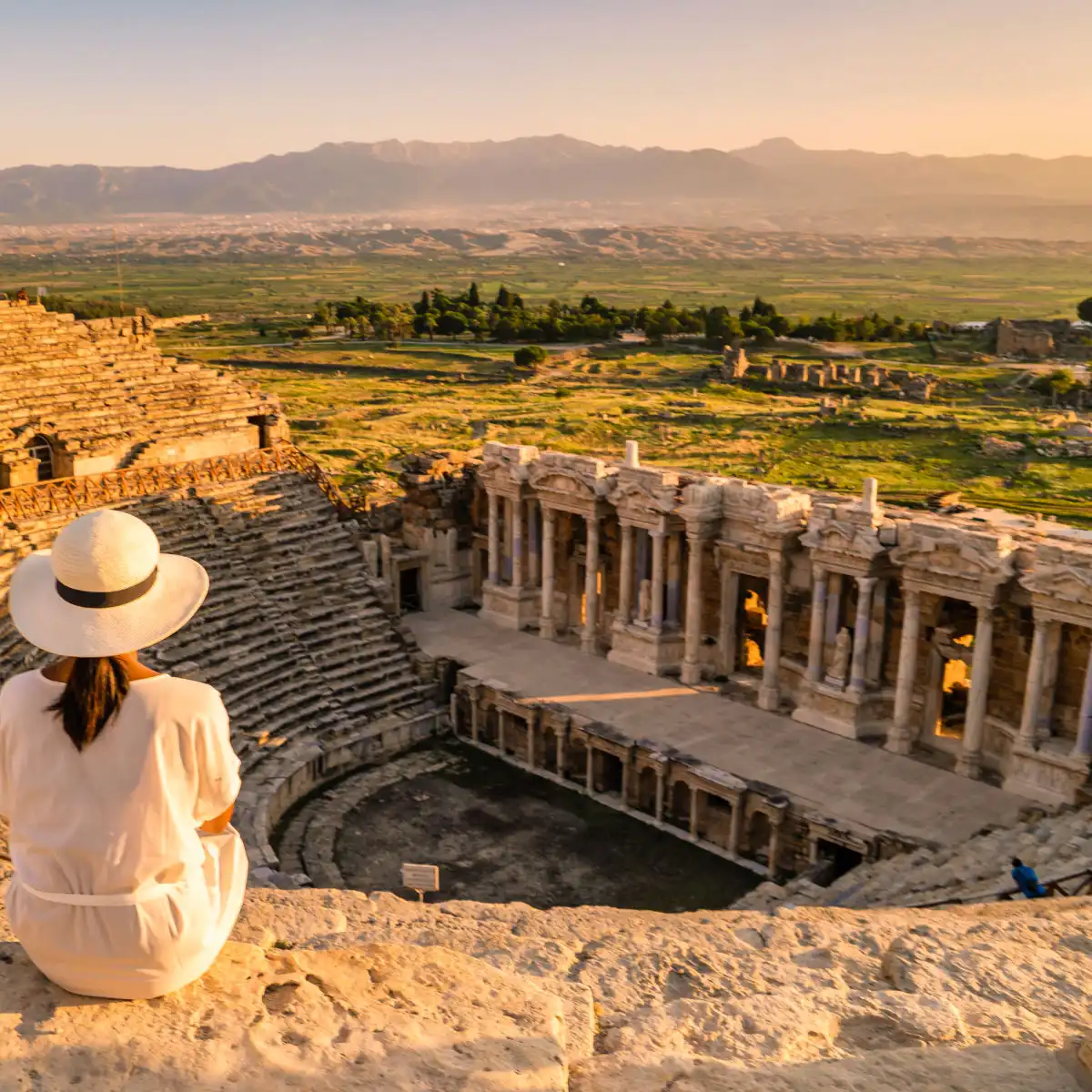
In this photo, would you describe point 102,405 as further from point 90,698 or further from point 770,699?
point 90,698

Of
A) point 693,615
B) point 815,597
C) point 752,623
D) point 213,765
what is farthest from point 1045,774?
point 213,765

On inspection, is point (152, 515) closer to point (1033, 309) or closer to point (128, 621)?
point (128, 621)

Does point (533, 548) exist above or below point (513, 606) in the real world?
above

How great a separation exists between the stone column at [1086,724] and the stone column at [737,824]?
21.3 feet

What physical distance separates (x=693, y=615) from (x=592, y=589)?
333 centimetres

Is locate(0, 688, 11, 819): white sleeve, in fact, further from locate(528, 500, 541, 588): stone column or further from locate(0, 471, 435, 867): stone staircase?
locate(528, 500, 541, 588): stone column

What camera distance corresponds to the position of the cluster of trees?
104m

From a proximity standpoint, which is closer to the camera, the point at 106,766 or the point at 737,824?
the point at 106,766

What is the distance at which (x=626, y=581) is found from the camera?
3170 cm

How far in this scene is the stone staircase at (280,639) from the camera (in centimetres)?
2691

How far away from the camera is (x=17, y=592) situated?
19.9ft

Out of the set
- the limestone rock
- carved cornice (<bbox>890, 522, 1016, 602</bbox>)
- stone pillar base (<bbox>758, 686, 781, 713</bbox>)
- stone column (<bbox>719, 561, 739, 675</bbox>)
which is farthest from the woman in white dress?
stone column (<bbox>719, 561, 739, 675</bbox>)

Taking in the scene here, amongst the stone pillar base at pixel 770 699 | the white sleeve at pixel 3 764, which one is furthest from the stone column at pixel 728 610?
the white sleeve at pixel 3 764

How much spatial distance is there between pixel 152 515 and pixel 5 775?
25.6 m
